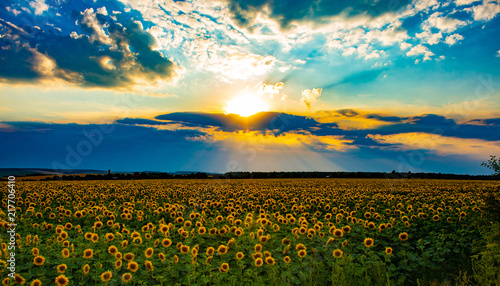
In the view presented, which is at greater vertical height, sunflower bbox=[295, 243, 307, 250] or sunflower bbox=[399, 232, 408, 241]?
sunflower bbox=[295, 243, 307, 250]

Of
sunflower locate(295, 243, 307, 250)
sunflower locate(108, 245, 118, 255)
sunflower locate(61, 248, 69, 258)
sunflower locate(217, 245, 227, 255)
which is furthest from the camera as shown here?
sunflower locate(295, 243, 307, 250)

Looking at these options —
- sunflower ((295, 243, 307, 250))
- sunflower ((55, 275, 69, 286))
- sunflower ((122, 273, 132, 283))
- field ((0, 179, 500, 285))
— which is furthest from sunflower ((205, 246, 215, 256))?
sunflower ((55, 275, 69, 286))

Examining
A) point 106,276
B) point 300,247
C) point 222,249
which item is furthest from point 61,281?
point 300,247

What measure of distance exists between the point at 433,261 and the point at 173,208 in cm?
1008

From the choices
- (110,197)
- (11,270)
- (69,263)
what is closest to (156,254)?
(69,263)

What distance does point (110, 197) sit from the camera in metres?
20.5

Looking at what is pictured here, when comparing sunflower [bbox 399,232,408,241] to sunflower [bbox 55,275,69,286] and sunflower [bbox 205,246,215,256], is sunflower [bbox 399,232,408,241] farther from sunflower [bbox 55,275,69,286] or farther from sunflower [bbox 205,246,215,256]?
sunflower [bbox 55,275,69,286]

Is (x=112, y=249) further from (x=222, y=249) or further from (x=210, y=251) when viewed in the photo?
(x=222, y=249)

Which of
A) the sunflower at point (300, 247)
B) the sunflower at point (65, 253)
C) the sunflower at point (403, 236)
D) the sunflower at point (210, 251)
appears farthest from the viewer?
the sunflower at point (403, 236)

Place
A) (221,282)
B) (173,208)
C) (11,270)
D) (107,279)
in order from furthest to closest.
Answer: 1. (173,208)
2. (221,282)
3. (11,270)
4. (107,279)

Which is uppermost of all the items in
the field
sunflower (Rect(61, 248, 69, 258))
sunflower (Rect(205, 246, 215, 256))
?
sunflower (Rect(61, 248, 69, 258))

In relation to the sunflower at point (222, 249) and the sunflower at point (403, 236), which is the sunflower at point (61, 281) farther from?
the sunflower at point (403, 236)

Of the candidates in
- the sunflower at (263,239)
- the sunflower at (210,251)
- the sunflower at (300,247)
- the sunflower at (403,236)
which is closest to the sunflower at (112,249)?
the sunflower at (210,251)

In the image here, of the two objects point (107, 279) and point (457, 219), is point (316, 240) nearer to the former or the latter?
point (107, 279)
